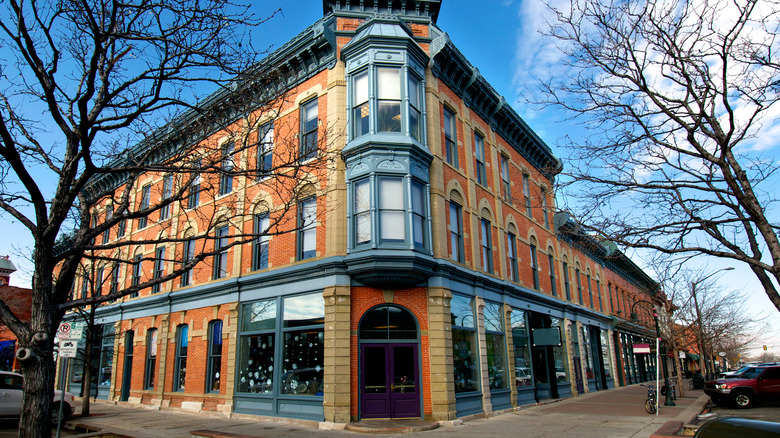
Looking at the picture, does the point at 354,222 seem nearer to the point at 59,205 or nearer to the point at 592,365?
the point at 59,205

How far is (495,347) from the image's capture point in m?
19.0

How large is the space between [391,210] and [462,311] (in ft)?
14.7

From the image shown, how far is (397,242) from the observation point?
15094 millimetres

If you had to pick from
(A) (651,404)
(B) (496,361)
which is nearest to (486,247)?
(B) (496,361)

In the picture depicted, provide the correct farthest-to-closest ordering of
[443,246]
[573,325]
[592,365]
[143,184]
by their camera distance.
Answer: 1. [592,365]
2. [573,325]
3. [143,184]
4. [443,246]

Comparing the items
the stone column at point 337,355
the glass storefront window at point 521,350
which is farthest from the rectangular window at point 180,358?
the glass storefront window at point 521,350

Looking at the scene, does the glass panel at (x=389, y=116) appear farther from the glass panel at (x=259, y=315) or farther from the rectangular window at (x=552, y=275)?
the rectangular window at (x=552, y=275)

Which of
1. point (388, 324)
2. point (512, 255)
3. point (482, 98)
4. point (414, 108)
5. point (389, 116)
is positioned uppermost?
point (482, 98)

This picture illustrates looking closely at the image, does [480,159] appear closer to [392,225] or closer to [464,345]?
[392,225]

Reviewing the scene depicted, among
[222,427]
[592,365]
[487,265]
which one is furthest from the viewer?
[592,365]

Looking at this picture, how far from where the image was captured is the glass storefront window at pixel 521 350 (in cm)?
2039

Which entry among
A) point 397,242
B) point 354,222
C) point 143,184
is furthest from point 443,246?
point 143,184

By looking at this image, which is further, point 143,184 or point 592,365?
point 592,365

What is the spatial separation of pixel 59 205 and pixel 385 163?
8965mm
